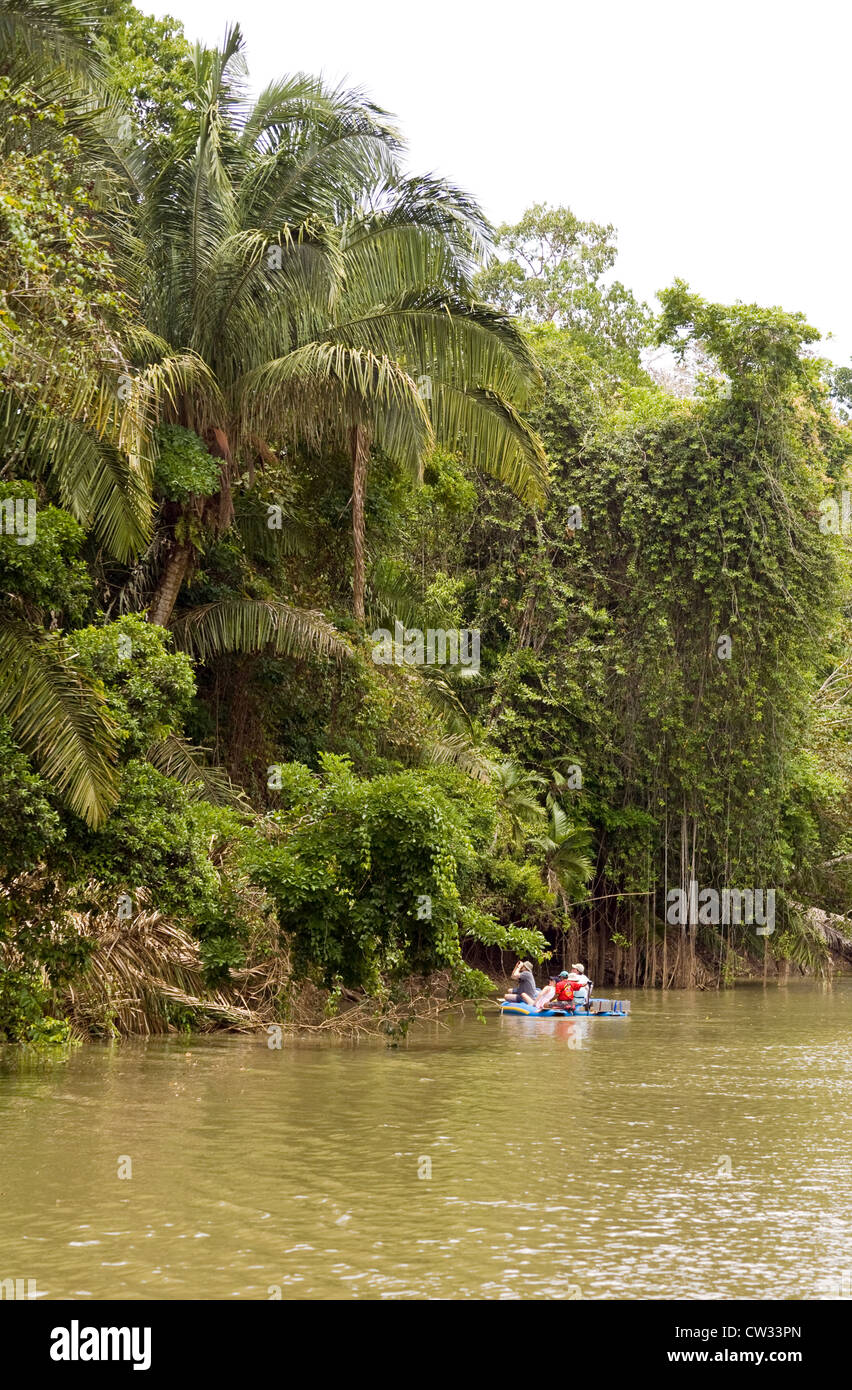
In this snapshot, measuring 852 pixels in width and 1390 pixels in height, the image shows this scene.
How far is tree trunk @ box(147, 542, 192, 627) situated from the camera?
57.9ft

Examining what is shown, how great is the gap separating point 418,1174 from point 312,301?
11.5 metres

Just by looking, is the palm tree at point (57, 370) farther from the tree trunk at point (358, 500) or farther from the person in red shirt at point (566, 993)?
the person in red shirt at point (566, 993)

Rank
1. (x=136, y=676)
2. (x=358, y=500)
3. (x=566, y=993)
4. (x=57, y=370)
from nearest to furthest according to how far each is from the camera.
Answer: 1. (x=57, y=370)
2. (x=136, y=676)
3. (x=358, y=500)
4. (x=566, y=993)

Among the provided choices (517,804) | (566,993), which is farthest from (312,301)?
(566,993)

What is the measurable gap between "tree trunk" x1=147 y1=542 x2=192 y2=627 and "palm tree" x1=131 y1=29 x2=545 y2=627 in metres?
0.02

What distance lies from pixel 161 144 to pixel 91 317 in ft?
28.6

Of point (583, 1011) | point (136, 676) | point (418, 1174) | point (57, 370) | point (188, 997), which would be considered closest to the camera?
point (418, 1174)

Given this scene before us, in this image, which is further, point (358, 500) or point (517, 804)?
point (517, 804)

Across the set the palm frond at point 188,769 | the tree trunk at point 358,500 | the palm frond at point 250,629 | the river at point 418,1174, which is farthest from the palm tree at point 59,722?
the tree trunk at point 358,500

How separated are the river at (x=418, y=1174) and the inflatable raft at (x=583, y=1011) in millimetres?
5793

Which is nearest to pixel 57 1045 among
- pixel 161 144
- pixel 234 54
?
pixel 161 144

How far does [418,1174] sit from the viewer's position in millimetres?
9023

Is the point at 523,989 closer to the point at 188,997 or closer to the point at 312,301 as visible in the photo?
the point at 188,997

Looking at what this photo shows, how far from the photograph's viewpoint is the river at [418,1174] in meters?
6.69
